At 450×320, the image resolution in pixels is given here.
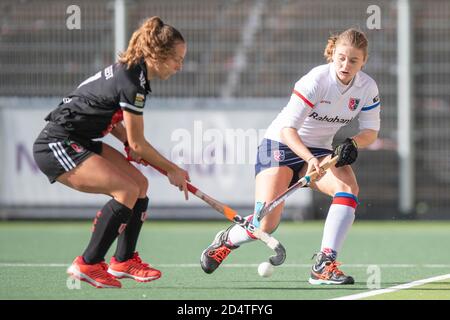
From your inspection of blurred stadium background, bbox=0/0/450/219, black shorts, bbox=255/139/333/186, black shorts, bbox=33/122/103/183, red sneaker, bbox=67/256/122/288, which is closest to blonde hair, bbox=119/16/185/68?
black shorts, bbox=33/122/103/183

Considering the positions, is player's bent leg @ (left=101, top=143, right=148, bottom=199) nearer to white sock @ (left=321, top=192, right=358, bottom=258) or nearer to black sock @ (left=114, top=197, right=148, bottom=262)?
black sock @ (left=114, top=197, right=148, bottom=262)

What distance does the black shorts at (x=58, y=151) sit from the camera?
21.4ft

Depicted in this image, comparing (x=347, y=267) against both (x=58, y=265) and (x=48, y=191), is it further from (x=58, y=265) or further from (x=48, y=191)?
(x=48, y=191)

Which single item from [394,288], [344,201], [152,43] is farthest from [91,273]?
[394,288]

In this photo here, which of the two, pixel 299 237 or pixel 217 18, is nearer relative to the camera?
pixel 299 237

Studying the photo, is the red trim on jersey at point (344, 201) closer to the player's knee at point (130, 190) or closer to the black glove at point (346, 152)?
the black glove at point (346, 152)

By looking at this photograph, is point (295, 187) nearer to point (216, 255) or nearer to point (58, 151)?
point (216, 255)

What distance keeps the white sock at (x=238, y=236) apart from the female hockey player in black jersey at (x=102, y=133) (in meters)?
0.75

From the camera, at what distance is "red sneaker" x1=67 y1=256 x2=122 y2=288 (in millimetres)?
6461

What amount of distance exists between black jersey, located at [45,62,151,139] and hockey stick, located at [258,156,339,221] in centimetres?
112

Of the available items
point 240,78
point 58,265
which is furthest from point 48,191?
point 58,265

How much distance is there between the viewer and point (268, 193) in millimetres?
7129
